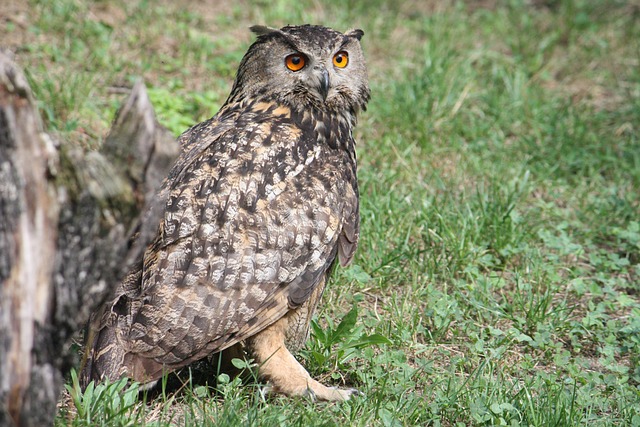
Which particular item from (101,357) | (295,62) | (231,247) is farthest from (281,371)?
(295,62)

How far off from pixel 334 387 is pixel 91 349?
1.12 metres

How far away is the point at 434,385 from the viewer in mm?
3578

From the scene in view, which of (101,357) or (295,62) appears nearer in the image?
(101,357)

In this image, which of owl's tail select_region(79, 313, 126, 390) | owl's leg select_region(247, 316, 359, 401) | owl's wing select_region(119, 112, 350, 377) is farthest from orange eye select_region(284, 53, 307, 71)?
owl's tail select_region(79, 313, 126, 390)

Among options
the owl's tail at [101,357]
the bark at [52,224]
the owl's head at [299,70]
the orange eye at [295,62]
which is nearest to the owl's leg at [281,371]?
the owl's tail at [101,357]

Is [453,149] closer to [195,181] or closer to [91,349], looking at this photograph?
[195,181]

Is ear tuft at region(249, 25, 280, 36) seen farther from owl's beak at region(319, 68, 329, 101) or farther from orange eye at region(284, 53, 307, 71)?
owl's beak at region(319, 68, 329, 101)

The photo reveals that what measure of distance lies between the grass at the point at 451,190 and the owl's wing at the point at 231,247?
271 millimetres

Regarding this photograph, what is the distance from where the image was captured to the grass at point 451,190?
351 centimetres

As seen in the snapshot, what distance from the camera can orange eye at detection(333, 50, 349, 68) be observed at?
13.8ft

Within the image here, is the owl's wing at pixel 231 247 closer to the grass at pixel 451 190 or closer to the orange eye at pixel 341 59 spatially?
the grass at pixel 451 190

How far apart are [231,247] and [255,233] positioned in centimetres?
13

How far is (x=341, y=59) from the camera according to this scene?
14.0 ft

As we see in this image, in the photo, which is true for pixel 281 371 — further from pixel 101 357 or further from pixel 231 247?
pixel 101 357
